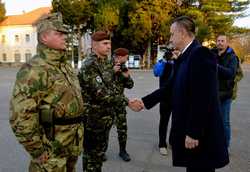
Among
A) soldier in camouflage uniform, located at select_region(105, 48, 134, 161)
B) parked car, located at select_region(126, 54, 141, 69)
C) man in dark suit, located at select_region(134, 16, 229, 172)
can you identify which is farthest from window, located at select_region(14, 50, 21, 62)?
man in dark suit, located at select_region(134, 16, 229, 172)

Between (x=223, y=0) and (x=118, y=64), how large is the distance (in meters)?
37.0

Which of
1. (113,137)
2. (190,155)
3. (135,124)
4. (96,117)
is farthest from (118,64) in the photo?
(135,124)

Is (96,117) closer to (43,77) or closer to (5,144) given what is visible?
(43,77)

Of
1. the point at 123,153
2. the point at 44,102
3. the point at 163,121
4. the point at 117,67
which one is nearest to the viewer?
the point at 44,102

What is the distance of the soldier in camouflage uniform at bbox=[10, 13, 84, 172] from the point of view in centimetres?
277

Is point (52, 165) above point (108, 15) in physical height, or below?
below

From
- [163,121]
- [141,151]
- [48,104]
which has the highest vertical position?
[48,104]

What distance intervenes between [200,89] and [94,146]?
5.33 ft

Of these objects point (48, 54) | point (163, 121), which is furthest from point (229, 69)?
point (48, 54)

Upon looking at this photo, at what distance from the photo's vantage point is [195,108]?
314 centimetres

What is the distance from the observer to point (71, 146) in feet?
10.3

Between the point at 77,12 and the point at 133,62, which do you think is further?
the point at 77,12

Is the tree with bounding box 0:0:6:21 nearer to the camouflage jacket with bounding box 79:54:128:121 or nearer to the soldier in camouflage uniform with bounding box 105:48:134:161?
the soldier in camouflage uniform with bounding box 105:48:134:161

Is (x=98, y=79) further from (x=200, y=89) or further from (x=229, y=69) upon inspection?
(x=229, y=69)
